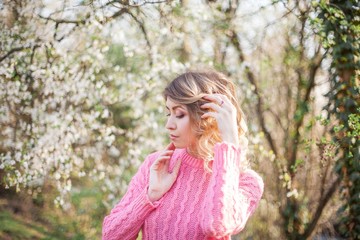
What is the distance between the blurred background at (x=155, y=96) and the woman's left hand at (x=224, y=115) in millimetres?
1631

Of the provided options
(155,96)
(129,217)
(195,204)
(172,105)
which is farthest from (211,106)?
(155,96)

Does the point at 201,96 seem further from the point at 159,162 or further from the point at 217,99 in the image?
the point at 159,162

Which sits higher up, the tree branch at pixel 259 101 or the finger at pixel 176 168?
the tree branch at pixel 259 101

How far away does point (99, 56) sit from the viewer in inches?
195

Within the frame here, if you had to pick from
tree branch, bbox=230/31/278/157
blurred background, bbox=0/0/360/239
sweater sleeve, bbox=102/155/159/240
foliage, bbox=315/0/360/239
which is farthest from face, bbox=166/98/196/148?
tree branch, bbox=230/31/278/157

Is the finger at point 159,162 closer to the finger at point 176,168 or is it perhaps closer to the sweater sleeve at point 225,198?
the finger at point 176,168

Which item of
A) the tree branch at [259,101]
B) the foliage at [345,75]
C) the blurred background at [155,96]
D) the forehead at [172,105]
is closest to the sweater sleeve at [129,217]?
the forehead at [172,105]

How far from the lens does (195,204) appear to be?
6.72 feet

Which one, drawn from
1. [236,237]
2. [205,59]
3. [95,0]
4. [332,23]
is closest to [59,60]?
[95,0]

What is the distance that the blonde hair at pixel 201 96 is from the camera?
6.66ft

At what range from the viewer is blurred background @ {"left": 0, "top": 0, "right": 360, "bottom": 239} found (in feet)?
13.8

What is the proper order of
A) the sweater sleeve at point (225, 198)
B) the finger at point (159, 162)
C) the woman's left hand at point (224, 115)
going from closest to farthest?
the sweater sleeve at point (225, 198), the woman's left hand at point (224, 115), the finger at point (159, 162)

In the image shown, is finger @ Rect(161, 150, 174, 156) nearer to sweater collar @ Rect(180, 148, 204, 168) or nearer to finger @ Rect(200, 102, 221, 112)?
sweater collar @ Rect(180, 148, 204, 168)

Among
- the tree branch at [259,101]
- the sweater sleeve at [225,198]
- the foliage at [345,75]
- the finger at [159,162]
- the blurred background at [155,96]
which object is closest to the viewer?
the sweater sleeve at [225,198]
